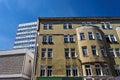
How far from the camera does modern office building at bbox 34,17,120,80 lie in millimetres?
21188

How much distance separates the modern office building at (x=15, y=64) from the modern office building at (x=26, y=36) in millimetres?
59421

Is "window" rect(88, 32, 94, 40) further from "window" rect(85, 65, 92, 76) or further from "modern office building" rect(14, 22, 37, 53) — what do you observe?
"modern office building" rect(14, 22, 37, 53)

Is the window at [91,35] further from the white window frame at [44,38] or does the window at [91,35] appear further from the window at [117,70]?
the white window frame at [44,38]

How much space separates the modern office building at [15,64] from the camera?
21.5 m

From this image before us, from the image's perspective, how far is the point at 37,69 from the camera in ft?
70.5

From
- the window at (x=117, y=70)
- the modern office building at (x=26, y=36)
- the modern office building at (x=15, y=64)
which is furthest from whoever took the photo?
the modern office building at (x=26, y=36)

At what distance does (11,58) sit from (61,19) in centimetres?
1222

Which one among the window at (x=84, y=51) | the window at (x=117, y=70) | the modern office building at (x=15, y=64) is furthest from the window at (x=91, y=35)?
the modern office building at (x=15, y=64)

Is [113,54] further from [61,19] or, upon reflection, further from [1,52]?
[1,52]

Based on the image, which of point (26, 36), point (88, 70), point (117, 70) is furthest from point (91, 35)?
point (26, 36)

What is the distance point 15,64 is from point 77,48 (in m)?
11.0

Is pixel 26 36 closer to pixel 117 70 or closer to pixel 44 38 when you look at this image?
pixel 44 38

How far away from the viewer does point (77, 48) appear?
23.5m

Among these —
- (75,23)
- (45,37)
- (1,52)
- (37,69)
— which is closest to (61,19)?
(75,23)
